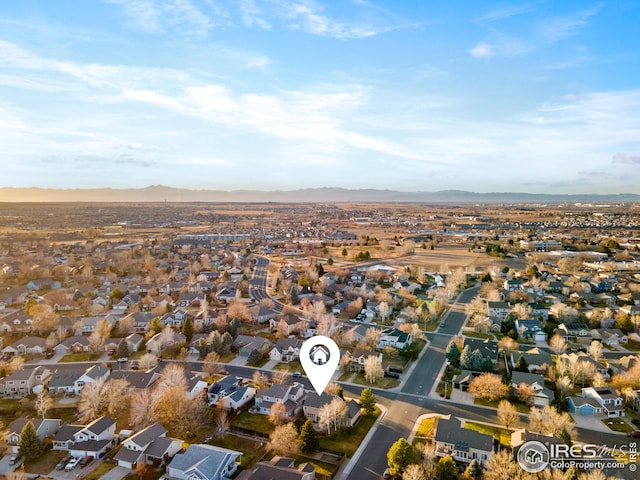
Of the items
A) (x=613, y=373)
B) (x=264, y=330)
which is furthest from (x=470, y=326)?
(x=264, y=330)

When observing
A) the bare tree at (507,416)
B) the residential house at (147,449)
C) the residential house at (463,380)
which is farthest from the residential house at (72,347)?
the bare tree at (507,416)

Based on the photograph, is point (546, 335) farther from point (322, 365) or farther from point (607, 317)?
point (322, 365)

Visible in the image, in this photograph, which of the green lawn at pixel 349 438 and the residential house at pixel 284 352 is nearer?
the green lawn at pixel 349 438

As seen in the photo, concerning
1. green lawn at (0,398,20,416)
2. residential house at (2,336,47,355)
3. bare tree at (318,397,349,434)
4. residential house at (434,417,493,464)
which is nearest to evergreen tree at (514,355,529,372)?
residential house at (434,417,493,464)

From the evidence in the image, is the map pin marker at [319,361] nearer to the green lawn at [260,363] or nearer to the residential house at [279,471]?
the residential house at [279,471]

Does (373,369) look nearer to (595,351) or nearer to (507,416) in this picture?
(507,416)

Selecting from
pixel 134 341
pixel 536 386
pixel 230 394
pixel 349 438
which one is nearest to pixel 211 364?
pixel 230 394
